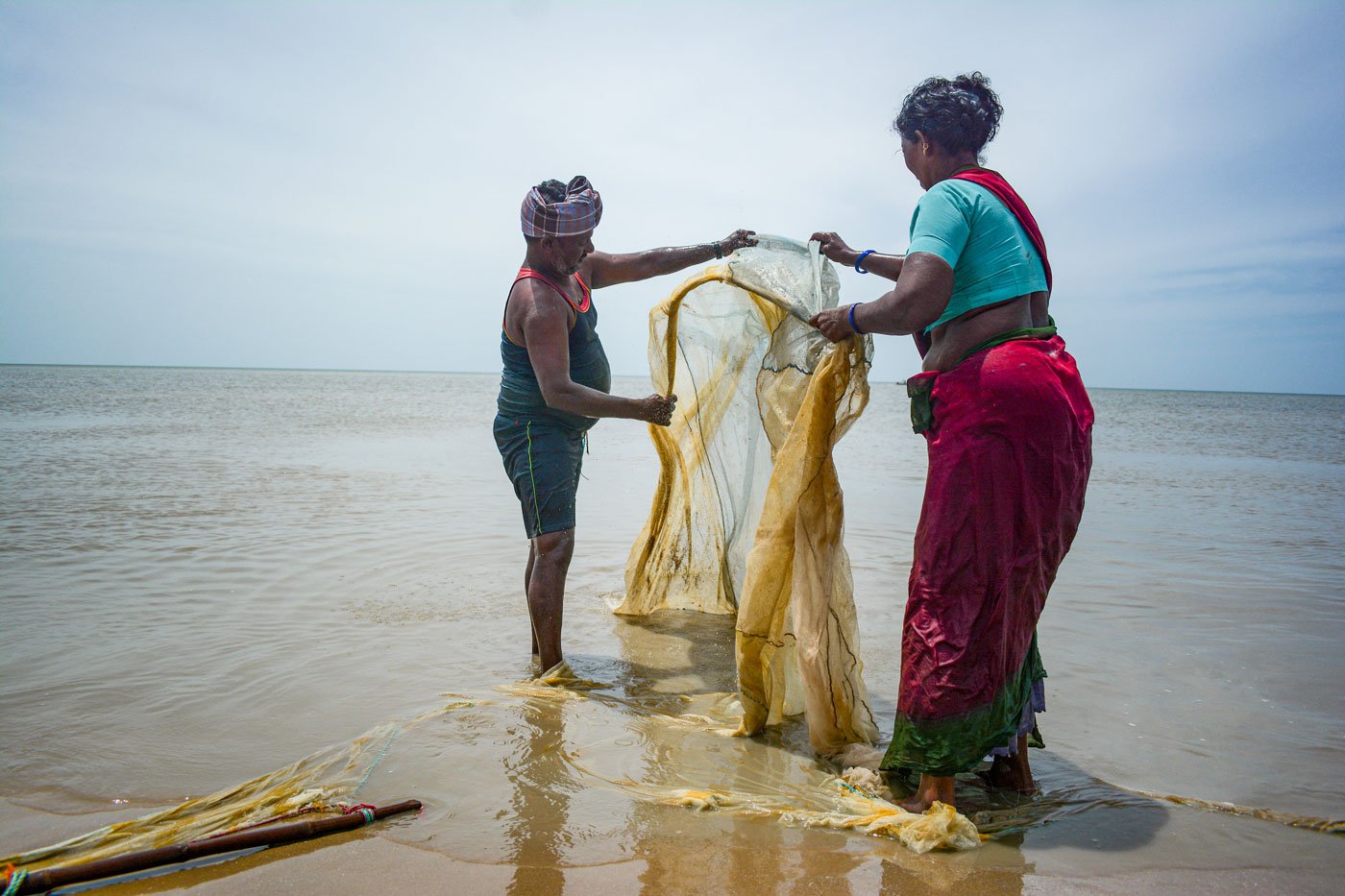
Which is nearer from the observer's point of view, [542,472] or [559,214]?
[559,214]

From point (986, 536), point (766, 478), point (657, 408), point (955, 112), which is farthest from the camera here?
point (766, 478)

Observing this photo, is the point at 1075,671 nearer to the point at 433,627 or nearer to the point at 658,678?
the point at 658,678

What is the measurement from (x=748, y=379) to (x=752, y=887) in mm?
2245

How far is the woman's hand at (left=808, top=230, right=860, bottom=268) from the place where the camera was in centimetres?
295

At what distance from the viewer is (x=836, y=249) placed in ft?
9.78

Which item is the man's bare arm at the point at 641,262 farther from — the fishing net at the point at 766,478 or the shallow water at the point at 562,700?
the shallow water at the point at 562,700

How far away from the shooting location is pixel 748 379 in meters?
3.64

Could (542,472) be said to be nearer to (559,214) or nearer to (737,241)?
(559,214)

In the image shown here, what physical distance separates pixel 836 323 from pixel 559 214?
129cm

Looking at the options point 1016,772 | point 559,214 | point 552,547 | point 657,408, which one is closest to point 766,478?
point 657,408

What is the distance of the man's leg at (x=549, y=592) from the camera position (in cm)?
330

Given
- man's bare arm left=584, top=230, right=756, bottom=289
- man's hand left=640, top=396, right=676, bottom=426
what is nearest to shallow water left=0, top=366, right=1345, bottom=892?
man's hand left=640, top=396, right=676, bottom=426

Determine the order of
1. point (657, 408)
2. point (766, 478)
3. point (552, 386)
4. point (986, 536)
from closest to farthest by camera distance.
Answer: point (986, 536) → point (552, 386) → point (657, 408) → point (766, 478)

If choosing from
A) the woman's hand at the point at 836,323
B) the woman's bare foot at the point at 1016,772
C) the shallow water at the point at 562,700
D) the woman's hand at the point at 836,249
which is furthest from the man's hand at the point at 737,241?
the woman's bare foot at the point at 1016,772
